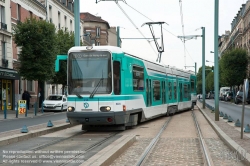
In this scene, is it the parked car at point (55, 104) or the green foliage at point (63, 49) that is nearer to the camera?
the parked car at point (55, 104)

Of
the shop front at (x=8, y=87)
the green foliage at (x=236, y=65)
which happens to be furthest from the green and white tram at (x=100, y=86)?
the green foliage at (x=236, y=65)

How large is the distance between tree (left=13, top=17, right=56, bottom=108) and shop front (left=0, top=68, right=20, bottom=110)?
145cm

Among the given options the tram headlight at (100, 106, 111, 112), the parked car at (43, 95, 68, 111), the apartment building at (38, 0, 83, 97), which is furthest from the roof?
the tram headlight at (100, 106, 111, 112)

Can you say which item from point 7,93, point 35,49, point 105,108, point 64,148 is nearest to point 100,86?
point 105,108

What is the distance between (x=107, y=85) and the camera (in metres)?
13.0

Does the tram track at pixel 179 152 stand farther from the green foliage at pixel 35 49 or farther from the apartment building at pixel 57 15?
the apartment building at pixel 57 15

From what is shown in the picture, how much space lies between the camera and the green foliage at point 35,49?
30.1 m

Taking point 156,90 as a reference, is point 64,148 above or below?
below

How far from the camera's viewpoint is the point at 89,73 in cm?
1307

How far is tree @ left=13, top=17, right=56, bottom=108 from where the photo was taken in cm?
3008

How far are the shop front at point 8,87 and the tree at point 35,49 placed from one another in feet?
4.77

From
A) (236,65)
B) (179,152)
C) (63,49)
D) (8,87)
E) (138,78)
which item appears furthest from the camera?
(236,65)

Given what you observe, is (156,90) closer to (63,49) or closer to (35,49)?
(35,49)

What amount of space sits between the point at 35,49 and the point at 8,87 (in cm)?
A: 537
